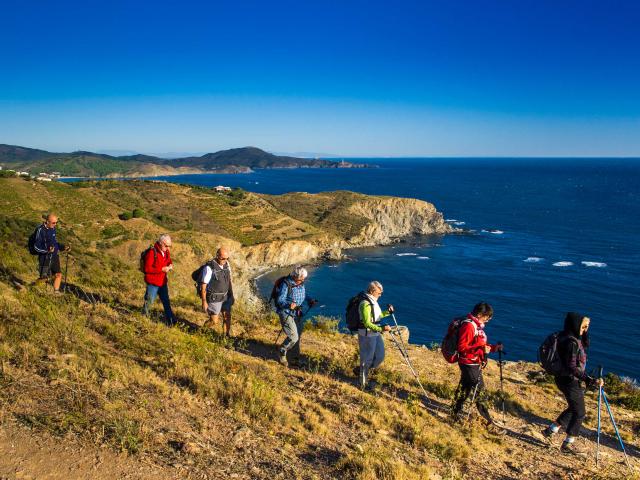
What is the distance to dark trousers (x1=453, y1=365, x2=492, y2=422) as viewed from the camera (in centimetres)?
675

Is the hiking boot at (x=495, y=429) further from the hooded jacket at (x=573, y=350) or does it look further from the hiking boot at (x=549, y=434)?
the hooded jacket at (x=573, y=350)

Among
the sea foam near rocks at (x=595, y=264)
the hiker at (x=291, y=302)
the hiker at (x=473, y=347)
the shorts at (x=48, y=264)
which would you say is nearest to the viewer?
the hiker at (x=473, y=347)

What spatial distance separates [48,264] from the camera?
1057 centimetres

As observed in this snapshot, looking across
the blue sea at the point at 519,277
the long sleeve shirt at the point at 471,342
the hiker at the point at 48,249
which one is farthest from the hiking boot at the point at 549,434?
the blue sea at the point at 519,277

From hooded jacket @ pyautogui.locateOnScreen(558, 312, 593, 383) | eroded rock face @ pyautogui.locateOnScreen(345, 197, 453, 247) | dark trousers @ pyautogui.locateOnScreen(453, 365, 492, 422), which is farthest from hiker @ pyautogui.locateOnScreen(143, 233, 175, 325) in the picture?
eroded rock face @ pyautogui.locateOnScreen(345, 197, 453, 247)

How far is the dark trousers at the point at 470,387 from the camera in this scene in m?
6.75

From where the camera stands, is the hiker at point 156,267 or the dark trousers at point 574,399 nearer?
the dark trousers at point 574,399

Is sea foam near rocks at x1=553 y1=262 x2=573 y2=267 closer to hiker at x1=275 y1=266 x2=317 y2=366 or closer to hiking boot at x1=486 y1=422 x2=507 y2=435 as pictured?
hiking boot at x1=486 y1=422 x2=507 y2=435

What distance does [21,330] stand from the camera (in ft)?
22.7

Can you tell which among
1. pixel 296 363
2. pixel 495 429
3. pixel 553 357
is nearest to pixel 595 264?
pixel 495 429

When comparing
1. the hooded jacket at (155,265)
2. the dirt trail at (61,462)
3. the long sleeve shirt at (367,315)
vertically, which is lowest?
the dirt trail at (61,462)

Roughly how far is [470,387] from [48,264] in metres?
10.3

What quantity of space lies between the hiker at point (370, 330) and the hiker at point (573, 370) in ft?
9.05

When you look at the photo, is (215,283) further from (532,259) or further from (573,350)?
(532,259)
